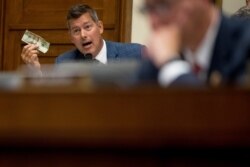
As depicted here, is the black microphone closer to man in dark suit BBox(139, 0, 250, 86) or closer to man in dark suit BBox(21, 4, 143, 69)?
man in dark suit BBox(21, 4, 143, 69)

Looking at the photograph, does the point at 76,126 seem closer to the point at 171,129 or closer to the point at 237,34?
the point at 171,129

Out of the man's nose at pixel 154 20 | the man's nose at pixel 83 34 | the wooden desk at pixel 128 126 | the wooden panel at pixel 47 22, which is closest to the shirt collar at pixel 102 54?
the man's nose at pixel 83 34

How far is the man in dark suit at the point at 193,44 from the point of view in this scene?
1181 millimetres

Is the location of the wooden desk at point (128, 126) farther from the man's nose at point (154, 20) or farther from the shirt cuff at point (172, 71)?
the man's nose at point (154, 20)

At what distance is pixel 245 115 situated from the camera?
0.93 m

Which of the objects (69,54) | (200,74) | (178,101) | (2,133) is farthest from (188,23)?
(69,54)

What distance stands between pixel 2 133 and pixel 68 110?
0.40ft

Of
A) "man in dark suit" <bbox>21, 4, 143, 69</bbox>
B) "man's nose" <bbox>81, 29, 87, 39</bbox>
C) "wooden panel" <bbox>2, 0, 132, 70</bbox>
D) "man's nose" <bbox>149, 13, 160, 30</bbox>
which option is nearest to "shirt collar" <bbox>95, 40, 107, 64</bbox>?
"man in dark suit" <bbox>21, 4, 143, 69</bbox>

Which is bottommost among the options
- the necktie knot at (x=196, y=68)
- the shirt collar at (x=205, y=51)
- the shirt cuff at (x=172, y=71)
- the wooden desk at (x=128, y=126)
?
the wooden desk at (x=128, y=126)

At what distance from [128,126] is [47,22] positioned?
3.83m

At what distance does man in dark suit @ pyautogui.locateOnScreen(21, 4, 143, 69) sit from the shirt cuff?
252cm

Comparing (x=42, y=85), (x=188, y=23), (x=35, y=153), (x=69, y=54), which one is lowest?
(x=35, y=153)

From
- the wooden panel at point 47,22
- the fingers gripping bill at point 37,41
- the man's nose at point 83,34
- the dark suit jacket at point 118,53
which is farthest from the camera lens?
the wooden panel at point 47,22

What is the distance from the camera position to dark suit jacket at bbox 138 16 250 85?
4.06 feet
